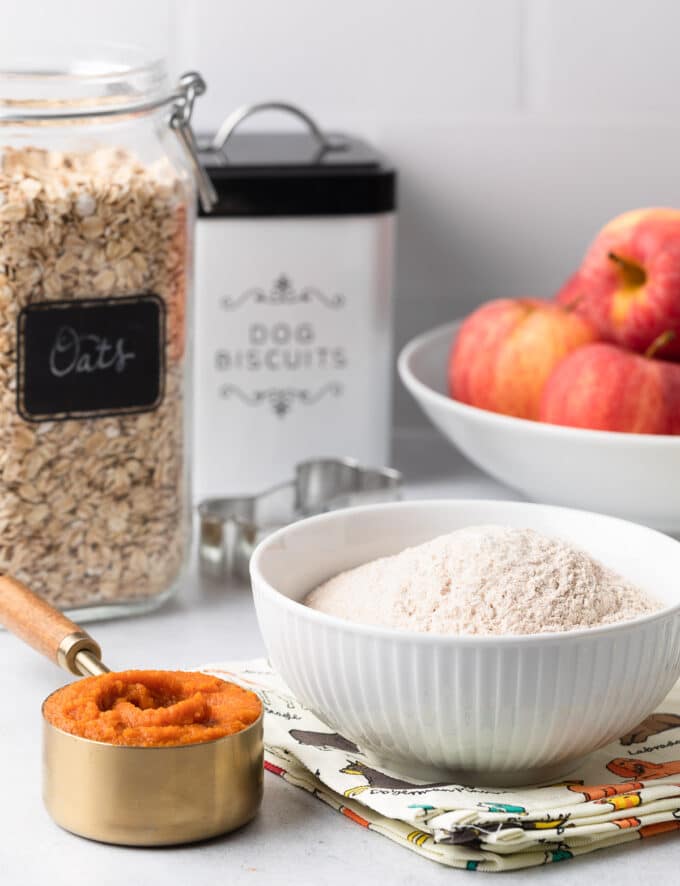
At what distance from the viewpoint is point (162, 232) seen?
2.45 ft

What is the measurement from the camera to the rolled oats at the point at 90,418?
708mm

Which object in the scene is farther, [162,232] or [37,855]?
[162,232]

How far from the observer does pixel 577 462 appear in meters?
0.83

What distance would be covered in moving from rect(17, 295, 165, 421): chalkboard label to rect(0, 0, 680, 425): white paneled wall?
442mm

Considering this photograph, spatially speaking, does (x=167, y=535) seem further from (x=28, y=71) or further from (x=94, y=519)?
(x=28, y=71)

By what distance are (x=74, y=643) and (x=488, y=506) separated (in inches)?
7.7

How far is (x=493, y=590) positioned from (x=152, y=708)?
0.14m

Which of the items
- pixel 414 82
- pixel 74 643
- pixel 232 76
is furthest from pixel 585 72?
pixel 74 643

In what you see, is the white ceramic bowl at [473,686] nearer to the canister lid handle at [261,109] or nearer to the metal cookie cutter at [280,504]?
the metal cookie cutter at [280,504]

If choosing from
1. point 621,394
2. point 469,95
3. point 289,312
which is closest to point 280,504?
point 289,312

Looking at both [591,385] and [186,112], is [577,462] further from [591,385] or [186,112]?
[186,112]

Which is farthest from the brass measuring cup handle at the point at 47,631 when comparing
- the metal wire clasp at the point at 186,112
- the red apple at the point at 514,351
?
the red apple at the point at 514,351

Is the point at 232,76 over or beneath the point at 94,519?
over

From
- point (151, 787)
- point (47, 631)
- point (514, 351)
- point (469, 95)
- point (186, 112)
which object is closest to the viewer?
point (151, 787)
